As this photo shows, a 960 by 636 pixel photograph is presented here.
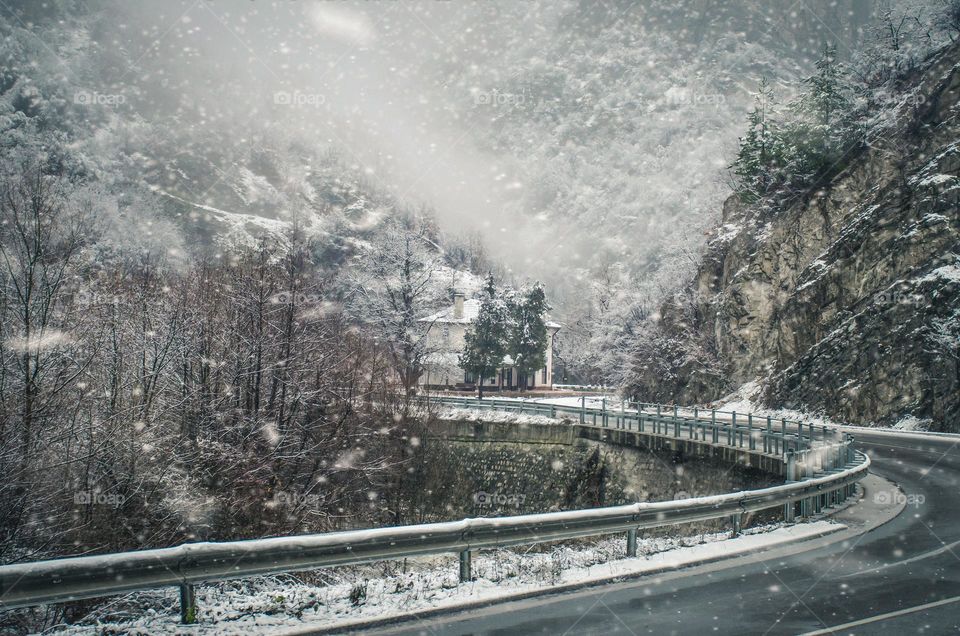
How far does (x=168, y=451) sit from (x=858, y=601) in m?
17.3

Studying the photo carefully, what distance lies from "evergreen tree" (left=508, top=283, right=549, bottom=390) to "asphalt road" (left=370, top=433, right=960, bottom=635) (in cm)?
5336

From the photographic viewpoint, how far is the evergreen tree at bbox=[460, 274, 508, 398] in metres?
59.1

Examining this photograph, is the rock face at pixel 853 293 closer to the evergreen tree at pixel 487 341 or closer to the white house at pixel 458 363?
the evergreen tree at pixel 487 341

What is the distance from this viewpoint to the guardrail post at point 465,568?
7464 mm

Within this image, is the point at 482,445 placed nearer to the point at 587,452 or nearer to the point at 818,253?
the point at 587,452

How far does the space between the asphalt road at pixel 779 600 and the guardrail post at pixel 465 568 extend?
700mm

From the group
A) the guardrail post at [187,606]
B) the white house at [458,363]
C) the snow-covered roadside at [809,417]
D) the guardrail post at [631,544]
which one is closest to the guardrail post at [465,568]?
the guardrail post at [631,544]

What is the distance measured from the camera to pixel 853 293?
38.6 m

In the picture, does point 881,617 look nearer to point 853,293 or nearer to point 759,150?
point 853,293

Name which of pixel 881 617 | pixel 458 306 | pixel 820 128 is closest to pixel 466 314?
pixel 458 306

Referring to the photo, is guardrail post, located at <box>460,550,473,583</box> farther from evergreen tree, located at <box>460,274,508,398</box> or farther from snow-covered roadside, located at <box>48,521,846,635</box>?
evergreen tree, located at <box>460,274,508,398</box>

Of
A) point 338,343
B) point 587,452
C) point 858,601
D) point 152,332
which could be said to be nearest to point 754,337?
point 587,452

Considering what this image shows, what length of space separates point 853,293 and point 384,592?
39789 millimetres

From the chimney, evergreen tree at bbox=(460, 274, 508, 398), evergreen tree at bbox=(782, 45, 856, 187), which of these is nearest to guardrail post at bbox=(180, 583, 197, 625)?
evergreen tree at bbox=(460, 274, 508, 398)
